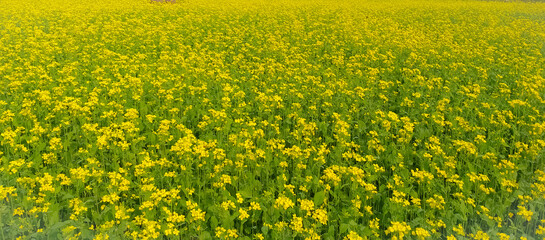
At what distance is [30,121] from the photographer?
247 inches

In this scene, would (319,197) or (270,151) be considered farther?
(270,151)

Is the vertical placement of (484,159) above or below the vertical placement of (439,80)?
below

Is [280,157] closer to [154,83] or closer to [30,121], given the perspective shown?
[154,83]

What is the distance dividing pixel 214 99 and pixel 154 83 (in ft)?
4.40

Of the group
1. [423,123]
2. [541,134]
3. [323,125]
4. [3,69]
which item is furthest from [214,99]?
[541,134]

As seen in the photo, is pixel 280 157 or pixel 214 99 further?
pixel 214 99

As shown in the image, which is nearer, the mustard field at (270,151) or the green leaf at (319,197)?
the mustard field at (270,151)

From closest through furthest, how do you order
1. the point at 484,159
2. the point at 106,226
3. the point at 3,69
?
the point at 106,226 → the point at 484,159 → the point at 3,69

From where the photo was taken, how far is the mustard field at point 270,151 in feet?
13.9

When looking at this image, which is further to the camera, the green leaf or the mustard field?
the green leaf

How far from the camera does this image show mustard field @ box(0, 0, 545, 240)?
4.23 m

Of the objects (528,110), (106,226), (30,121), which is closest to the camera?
(106,226)

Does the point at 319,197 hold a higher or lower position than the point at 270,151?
lower

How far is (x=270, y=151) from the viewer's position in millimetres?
5648
